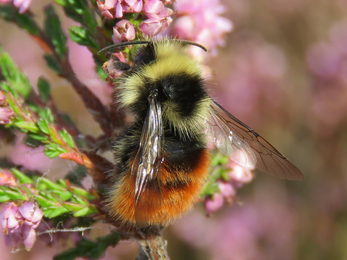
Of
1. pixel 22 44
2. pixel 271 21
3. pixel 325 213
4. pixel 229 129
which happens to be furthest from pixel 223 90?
pixel 22 44

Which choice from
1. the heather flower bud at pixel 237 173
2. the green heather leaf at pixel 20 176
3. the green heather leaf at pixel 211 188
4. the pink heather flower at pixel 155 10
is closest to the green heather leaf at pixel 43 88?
the green heather leaf at pixel 20 176

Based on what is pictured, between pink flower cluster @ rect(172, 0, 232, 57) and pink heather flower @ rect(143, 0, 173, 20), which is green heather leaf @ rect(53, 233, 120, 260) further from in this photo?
pink flower cluster @ rect(172, 0, 232, 57)

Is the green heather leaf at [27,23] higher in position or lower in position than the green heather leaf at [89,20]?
lower

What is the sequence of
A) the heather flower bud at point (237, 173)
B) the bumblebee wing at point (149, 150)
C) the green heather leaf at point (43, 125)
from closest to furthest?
1. the bumblebee wing at point (149, 150)
2. the green heather leaf at point (43, 125)
3. the heather flower bud at point (237, 173)

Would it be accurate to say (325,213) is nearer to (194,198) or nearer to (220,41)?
(220,41)

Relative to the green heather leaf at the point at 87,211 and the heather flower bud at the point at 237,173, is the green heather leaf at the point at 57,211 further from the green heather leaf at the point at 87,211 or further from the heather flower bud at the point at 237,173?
the heather flower bud at the point at 237,173

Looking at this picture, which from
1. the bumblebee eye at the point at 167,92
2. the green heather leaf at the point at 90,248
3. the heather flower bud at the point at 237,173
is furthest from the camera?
the heather flower bud at the point at 237,173
